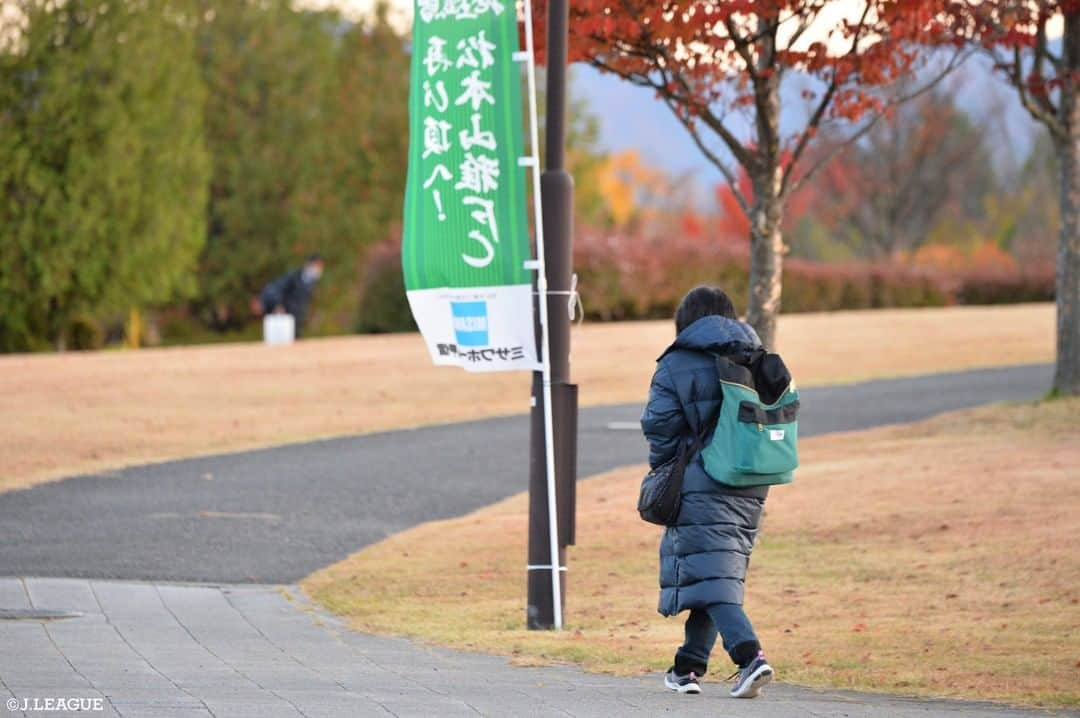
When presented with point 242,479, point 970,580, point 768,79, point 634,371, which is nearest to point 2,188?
point 634,371

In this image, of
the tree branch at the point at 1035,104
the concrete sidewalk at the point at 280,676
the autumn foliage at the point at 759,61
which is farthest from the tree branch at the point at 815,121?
the tree branch at the point at 1035,104

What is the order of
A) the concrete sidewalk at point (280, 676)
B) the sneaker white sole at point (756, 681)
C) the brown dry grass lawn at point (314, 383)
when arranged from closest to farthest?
the concrete sidewalk at point (280, 676) < the sneaker white sole at point (756, 681) < the brown dry grass lawn at point (314, 383)

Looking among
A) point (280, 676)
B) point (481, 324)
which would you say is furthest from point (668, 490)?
point (481, 324)

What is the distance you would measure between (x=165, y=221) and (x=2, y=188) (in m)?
3.39

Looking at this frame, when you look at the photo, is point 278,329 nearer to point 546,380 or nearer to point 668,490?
point 546,380

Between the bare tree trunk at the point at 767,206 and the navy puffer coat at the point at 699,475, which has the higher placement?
the bare tree trunk at the point at 767,206

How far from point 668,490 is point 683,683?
780mm

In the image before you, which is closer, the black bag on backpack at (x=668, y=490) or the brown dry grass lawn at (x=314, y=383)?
the black bag on backpack at (x=668, y=490)

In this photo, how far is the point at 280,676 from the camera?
6793mm

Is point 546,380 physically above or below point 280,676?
above

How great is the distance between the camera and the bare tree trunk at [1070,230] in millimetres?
16656

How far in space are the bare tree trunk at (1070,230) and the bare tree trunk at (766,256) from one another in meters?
6.33

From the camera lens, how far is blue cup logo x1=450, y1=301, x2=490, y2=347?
8.42m

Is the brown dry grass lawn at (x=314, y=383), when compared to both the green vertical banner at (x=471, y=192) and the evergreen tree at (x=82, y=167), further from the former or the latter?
the green vertical banner at (x=471, y=192)
